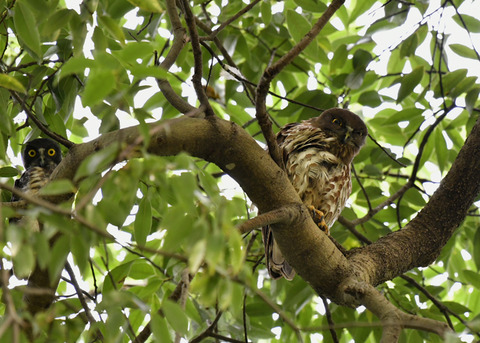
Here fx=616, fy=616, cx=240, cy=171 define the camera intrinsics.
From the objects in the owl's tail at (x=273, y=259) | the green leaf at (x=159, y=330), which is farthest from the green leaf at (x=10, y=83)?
the owl's tail at (x=273, y=259)

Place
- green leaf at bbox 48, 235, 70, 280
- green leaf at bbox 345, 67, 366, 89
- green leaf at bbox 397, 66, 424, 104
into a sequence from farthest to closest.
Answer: green leaf at bbox 345, 67, 366, 89 → green leaf at bbox 397, 66, 424, 104 → green leaf at bbox 48, 235, 70, 280

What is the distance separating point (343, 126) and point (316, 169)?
0.67 meters

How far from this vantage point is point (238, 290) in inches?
64.2

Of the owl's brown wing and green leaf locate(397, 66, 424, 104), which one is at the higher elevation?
green leaf locate(397, 66, 424, 104)

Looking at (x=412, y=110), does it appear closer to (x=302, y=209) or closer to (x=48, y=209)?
(x=302, y=209)

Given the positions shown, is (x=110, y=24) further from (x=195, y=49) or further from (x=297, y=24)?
(x=297, y=24)

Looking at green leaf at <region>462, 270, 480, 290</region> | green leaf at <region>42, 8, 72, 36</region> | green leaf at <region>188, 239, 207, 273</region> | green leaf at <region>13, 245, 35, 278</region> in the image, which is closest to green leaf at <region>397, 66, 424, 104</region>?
green leaf at <region>462, 270, 480, 290</region>

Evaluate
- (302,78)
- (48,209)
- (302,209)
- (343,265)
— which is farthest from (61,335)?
(302,78)

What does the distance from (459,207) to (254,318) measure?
1.78 metres

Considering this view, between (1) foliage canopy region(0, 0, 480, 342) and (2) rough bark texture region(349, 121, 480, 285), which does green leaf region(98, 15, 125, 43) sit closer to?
(1) foliage canopy region(0, 0, 480, 342)

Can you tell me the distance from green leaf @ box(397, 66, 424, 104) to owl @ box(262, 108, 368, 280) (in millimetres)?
581

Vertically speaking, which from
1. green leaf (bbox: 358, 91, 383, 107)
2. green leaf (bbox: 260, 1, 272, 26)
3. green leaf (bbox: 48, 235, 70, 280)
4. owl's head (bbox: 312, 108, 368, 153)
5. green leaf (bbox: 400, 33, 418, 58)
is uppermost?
green leaf (bbox: 400, 33, 418, 58)

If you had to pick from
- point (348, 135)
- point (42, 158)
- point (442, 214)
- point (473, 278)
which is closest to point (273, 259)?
point (442, 214)

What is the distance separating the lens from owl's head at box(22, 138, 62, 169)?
17.3 ft
